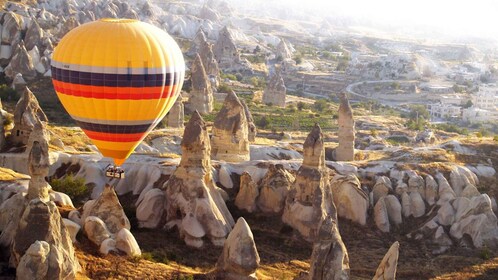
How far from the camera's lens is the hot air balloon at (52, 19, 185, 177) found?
18.8 meters

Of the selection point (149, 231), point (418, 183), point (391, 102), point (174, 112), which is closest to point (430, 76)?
point (391, 102)

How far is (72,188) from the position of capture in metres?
23.4

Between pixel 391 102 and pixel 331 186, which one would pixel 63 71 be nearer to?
pixel 331 186

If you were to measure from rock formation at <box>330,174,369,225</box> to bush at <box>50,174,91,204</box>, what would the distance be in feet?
26.3

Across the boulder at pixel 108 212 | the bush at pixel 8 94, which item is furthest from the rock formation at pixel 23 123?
the bush at pixel 8 94

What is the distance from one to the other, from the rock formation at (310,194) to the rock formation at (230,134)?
18.5 ft

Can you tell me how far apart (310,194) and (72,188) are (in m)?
7.33

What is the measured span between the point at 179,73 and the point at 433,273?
8.93 meters

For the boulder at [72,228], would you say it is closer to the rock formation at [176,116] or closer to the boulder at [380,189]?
the boulder at [380,189]

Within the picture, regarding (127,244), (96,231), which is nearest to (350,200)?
(127,244)

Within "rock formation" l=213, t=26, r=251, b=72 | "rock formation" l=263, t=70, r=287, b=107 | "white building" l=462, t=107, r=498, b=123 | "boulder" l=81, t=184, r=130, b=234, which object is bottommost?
"white building" l=462, t=107, r=498, b=123

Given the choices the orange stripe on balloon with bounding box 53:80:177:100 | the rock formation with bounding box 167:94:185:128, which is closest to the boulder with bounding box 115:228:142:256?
the orange stripe on balloon with bounding box 53:80:177:100

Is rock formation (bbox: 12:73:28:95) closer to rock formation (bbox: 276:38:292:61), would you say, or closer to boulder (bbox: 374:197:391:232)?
boulder (bbox: 374:197:391:232)

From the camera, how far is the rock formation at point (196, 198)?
69.2 feet
